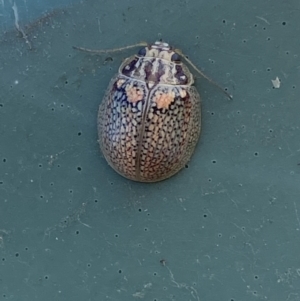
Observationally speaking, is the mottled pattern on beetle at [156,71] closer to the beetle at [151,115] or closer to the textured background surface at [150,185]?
the beetle at [151,115]

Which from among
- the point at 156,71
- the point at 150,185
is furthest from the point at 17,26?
the point at 150,185

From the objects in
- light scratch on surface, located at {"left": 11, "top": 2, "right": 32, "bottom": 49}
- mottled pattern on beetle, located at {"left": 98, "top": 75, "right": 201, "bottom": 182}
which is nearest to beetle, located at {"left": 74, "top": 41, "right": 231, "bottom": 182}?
mottled pattern on beetle, located at {"left": 98, "top": 75, "right": 201, "bottom": 182}

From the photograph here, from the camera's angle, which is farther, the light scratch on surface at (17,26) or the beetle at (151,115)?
the light scratch on surface at (17,26)

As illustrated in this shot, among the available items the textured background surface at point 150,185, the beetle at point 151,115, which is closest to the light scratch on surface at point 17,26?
the textured background surface at point 150,185

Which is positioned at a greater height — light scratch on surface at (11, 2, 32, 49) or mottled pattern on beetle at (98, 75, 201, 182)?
light scratch on surface at (11, 2, 32, 49)

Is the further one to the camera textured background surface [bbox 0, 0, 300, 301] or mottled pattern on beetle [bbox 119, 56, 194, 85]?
textured background surface [bbox 0, 0, 300, 301]

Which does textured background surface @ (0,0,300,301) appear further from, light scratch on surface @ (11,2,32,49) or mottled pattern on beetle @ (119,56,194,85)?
mottled pattern on beetle @ (119,56,194,85)
